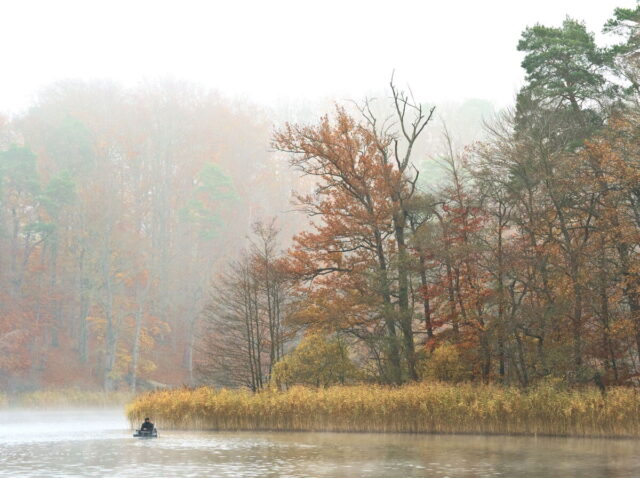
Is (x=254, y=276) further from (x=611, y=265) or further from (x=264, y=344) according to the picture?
(x=611, y=265)

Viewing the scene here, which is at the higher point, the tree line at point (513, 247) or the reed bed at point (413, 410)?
the tree line at point (513, 247)

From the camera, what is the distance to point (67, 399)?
56438mm

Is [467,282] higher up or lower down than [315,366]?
higher up

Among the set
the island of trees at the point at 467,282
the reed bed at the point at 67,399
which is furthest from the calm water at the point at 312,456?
the reed bed at the point at 67,399

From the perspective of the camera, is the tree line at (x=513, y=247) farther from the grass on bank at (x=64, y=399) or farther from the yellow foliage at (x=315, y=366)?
the grass on bank at (x=64, y=399)

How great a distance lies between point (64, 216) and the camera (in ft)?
224

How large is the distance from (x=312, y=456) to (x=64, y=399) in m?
38.8

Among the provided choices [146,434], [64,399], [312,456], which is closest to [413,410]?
[312,456]

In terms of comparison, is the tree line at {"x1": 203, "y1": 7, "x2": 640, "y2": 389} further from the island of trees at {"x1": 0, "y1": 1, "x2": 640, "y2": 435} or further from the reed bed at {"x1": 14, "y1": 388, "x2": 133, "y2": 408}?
the reed bed at {"x1": 14, "y1": 388, "x2": 133, "y2": 408}

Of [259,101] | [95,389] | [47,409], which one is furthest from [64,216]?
[259,101]

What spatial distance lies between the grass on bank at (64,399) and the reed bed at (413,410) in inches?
920

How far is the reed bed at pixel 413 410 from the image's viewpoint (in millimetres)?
26359

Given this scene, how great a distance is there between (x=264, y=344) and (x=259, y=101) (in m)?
57.4

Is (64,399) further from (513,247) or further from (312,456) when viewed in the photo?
(312,456)
